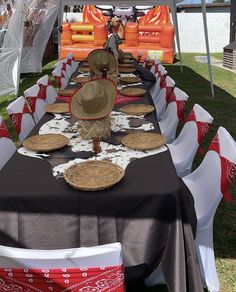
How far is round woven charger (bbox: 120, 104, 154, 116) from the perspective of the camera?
3053 mm

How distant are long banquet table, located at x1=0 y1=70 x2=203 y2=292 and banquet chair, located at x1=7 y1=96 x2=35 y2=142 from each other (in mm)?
1406

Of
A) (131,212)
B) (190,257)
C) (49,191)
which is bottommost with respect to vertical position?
(190,257)

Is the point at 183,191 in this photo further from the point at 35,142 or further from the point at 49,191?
the point at 35,142

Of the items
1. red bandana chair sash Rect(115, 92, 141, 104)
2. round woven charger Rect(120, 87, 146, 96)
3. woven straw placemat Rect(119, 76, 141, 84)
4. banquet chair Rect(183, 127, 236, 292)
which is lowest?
banquet chair Rect(183, 127, 236, 292)

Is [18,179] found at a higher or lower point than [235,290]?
higher

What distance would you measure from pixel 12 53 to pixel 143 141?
227 inches

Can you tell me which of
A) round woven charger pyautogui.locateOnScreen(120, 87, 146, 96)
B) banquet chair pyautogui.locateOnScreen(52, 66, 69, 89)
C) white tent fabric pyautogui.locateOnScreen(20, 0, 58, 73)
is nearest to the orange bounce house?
white tent fabric pyautogui.locateOnScreen(20, 0, 58, 73)

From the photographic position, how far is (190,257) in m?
1.76

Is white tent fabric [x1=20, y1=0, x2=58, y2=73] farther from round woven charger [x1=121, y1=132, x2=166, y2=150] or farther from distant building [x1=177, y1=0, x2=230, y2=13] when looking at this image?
distant building [x1=177, y1=0, x2=230, y2=13]

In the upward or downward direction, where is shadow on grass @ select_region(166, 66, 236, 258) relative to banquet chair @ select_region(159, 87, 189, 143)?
downward

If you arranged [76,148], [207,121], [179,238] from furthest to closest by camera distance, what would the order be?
[207,121], [76,148], [179,238]

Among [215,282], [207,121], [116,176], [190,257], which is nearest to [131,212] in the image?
[116,176]

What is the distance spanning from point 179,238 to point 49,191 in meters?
→ 0.64

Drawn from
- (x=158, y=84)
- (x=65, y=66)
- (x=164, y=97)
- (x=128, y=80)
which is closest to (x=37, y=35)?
(x=65, y=66)
